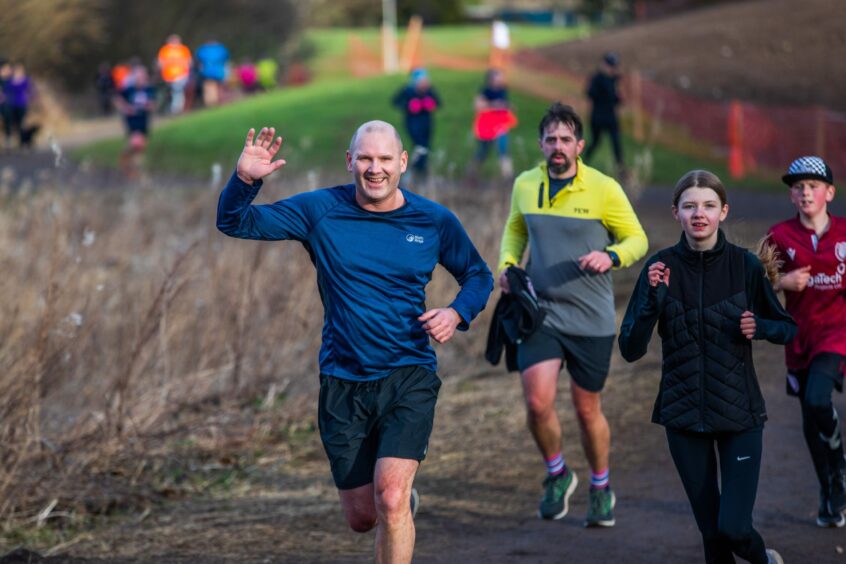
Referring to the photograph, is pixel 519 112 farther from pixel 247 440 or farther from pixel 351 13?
pixel 351 13

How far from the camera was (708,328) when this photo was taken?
18.0ft

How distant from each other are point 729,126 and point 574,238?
55.9 ft

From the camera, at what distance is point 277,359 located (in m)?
→ 10.7

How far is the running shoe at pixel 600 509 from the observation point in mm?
7230

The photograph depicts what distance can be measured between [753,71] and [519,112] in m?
5.83

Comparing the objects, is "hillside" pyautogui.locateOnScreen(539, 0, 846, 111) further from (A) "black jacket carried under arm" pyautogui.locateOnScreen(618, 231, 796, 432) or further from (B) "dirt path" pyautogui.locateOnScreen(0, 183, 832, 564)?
(A) "black jacket carried under arm" pyautogui.locateOnScreen(618, 231, 796, 432)

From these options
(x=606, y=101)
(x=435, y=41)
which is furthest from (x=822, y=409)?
(x=435, y=41)

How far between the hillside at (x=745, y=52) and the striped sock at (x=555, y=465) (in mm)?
20559

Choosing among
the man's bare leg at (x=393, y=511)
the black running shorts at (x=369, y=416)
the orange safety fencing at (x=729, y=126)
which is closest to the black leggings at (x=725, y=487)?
the black running shorts at (x=369, y=416)

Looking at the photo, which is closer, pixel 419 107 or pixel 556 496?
pixel 556 496

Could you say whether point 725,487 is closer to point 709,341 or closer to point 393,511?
point 709,341

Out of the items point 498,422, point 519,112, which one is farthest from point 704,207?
point 519,112

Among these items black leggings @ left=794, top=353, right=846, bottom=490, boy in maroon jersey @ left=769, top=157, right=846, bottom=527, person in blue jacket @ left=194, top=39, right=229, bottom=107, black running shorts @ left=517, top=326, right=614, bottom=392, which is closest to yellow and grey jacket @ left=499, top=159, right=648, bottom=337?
black running shorts @ left=517, top=326, right=614, bottom=392

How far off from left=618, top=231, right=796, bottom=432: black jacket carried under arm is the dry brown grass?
3574 millimetres
